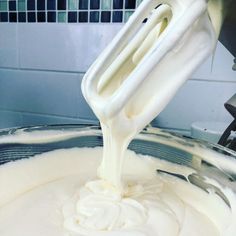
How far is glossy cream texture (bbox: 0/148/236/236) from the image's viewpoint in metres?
0.41

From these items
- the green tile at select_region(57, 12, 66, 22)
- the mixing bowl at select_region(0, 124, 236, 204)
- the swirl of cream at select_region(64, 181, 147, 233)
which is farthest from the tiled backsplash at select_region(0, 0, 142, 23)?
the swirl of cream at select_region(64, 181, 147, 233)

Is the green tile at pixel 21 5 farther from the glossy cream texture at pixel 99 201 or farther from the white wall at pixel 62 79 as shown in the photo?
the glossy cream texture at pixel 99 201

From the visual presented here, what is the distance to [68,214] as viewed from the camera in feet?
1.43

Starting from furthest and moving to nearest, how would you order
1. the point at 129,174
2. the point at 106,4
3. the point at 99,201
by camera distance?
the point at 106,4 → the point at 129,174 → the point at 99,201

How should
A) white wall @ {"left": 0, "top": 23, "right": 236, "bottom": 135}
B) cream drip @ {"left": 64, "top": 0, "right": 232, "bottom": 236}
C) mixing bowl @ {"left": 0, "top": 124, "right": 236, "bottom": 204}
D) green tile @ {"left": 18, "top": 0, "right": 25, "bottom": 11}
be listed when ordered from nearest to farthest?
cream drip @ {"left": 64, "top": 0, "right": 232, "bottom": 236} → mixing bowl @ {"left": 0, "top": 124, "right": 236, "bottom": 204} → white wall @ {"left": 0, "top": 23, "right": 236, "bottom": 135} → green tile @ {"left": 18, "top": 0, "right": 25, "bottom": 11}

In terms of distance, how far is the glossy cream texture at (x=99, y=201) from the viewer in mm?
406

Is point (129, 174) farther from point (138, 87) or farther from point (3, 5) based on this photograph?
point (3, 5)

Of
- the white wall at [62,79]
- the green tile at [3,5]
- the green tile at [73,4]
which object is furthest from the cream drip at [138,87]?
the green tile at [3,5]

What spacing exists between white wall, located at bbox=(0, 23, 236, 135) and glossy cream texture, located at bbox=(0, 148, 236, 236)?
0.19m

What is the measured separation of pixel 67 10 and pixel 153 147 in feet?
1.26

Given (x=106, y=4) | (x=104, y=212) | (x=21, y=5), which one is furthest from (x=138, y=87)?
(x=21, y=5)

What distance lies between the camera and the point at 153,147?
0.54 m

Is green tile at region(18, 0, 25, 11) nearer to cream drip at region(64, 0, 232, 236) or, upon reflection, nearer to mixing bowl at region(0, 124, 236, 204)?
mixing bowl at region(0, 124, 236, 204)

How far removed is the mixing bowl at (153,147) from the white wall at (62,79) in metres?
0.18
